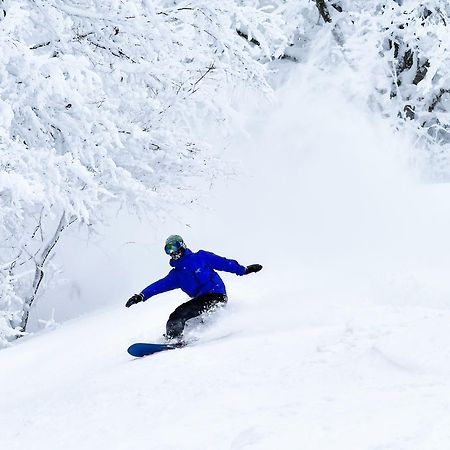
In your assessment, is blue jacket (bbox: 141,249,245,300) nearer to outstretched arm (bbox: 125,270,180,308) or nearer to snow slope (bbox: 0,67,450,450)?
outstretched arm (bbox: 125,270,180,308)

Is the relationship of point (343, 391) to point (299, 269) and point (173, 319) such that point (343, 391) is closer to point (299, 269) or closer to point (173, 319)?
point (173, 319)

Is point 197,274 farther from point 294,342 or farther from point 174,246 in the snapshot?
point 294,342

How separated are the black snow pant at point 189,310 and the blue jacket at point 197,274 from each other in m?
0.09

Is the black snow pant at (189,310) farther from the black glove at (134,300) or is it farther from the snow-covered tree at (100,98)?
the snow-covered tree at (100,98)

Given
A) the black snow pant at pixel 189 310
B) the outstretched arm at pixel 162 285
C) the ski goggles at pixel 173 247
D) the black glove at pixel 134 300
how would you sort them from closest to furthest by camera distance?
1. the black snow pant at pixel 189 310
2. the black glove at pixel 134 300
3. the ski goggles at pixel 173 247
4. the outstretched arm at pixel 162 285

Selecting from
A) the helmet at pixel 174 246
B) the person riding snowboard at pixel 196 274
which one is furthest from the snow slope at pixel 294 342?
the helmet at pixel 174 246

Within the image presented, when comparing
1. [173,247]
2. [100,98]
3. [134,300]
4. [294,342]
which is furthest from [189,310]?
[100,98]

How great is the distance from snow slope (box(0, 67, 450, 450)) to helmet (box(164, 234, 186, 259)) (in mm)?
773

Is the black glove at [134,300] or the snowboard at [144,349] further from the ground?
the black glove at [134,300]

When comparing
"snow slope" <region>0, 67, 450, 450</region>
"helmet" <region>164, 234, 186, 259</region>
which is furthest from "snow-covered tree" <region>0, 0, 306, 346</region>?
"snow slope" <region>0, 67, 450, 450</region>

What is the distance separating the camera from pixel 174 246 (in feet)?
21.4

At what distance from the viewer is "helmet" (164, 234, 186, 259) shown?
21.4 feet

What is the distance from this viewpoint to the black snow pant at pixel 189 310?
6160 mm

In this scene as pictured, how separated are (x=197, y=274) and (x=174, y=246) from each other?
35cm
